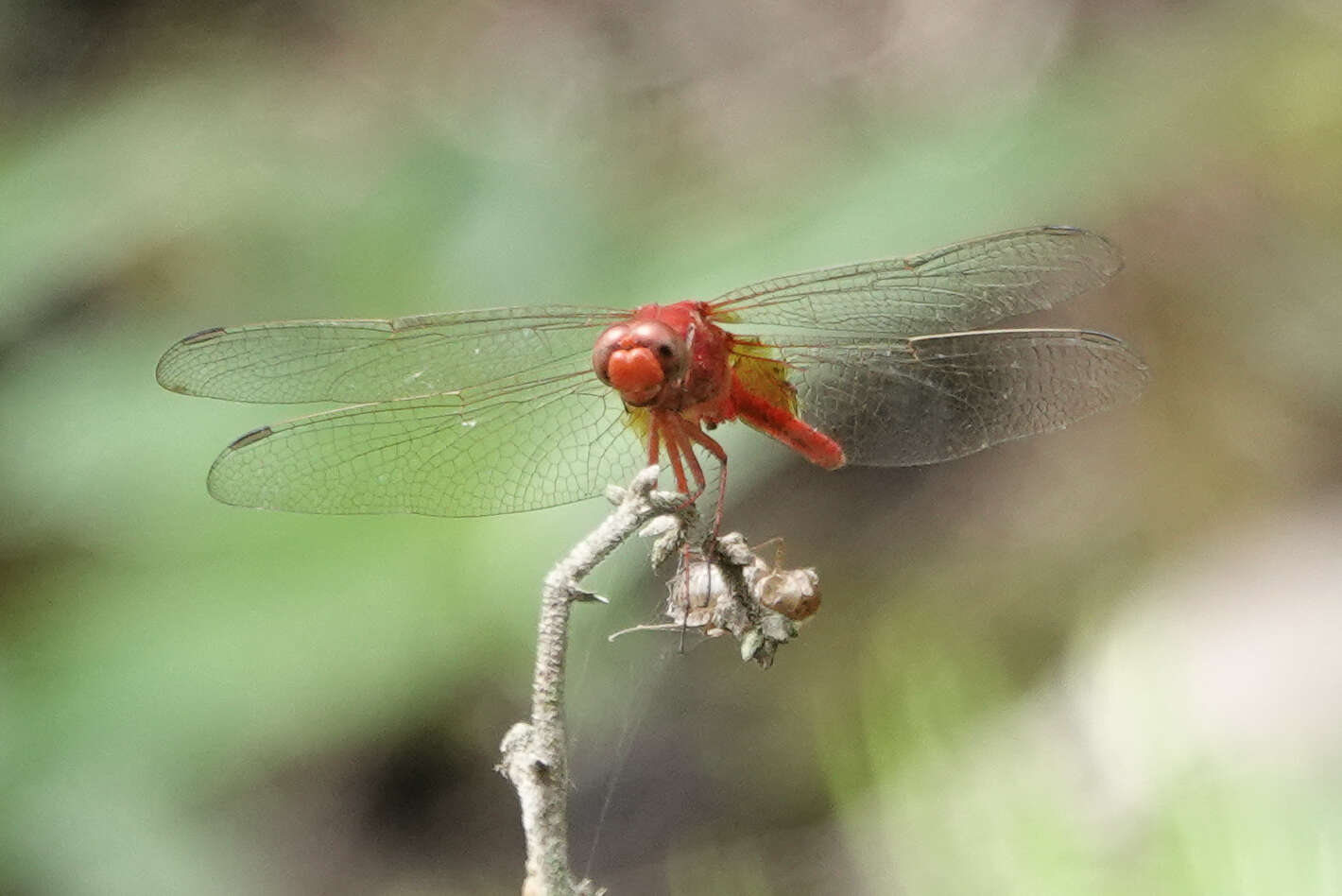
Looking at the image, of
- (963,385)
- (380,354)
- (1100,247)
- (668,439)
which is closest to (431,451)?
(380,354)

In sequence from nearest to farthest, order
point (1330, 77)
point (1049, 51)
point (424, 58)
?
point (1330, 77) → point (1049, 51) → point (424, 58)

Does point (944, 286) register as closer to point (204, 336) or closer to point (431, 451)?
point (431, 451)

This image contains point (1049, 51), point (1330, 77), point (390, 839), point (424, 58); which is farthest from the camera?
point (424, 58)

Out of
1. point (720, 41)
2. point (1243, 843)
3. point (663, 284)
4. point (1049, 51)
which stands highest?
point (720, 41)

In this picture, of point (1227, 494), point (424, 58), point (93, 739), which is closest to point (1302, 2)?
point (1227, 494)

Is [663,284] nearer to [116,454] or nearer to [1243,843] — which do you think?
[116,454]

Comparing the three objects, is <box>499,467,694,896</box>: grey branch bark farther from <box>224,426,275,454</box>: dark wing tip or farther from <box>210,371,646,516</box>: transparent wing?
<box>224,426,275,454</box>: dark wing tip
